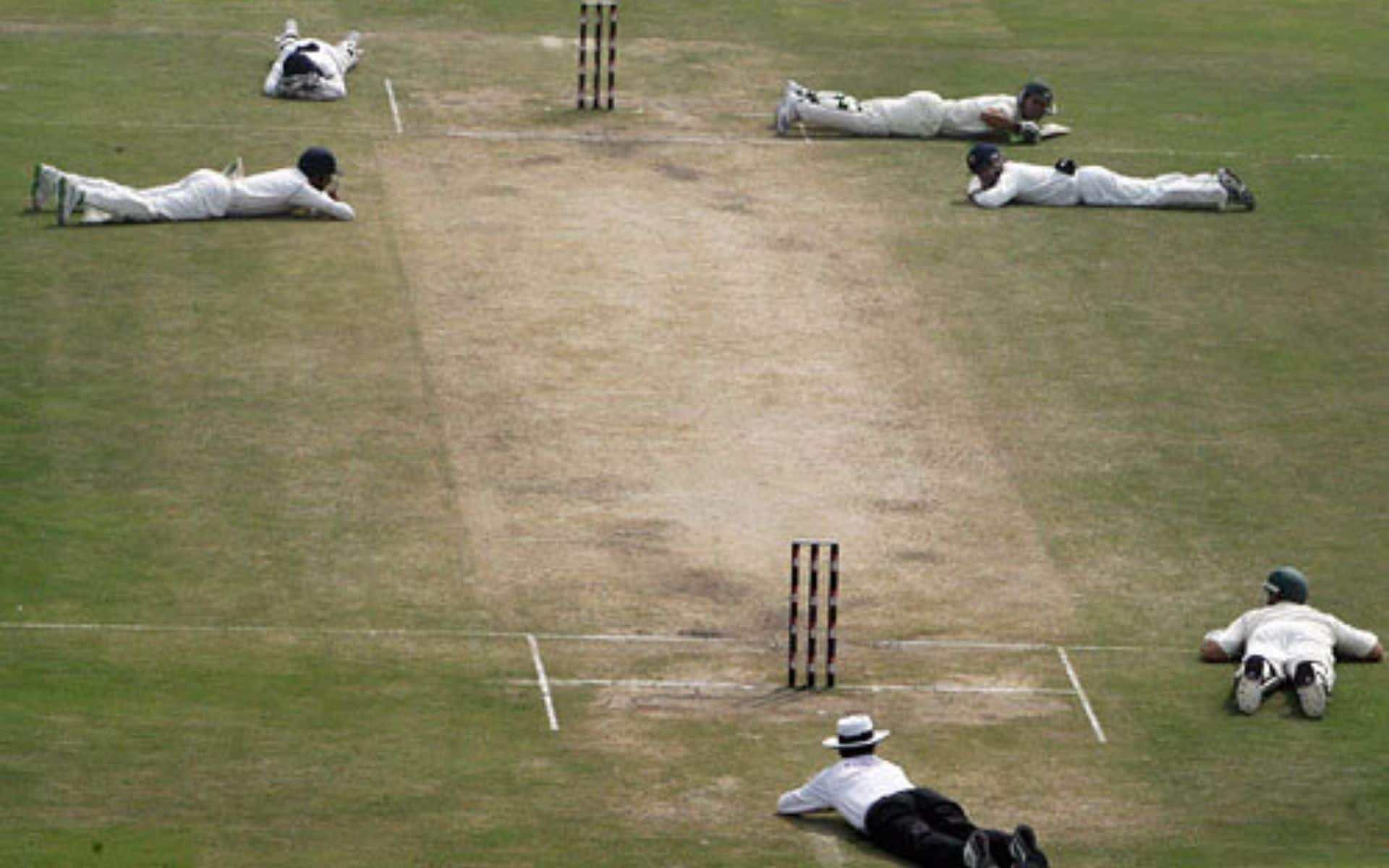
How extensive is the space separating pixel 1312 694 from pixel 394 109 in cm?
2297

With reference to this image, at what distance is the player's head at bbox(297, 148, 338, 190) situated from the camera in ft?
151

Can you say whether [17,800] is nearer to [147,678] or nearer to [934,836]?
[147,678]

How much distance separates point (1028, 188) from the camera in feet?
159

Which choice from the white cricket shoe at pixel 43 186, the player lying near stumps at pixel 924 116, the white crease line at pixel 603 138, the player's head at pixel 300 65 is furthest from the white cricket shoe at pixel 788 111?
the white cricket shoe at pixel 43 186

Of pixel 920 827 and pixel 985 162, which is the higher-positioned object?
pixel 920 827

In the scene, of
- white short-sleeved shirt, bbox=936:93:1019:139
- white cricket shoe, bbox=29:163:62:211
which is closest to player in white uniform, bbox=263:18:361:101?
white cricket shoe, bbox=29:163:62:211

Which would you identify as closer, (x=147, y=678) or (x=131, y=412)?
(x=147, y=678)

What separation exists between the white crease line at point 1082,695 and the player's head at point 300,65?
20911mm

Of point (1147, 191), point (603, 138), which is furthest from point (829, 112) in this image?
point (1147, 191)

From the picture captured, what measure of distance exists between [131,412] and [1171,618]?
12.9 m

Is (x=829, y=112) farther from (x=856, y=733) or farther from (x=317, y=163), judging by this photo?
(x=856, y=733)

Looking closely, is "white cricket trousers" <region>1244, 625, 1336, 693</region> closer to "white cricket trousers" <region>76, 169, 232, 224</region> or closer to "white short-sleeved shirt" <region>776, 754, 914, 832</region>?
"white short-sleeved shirt" <region>776, 754, 914, 832</region>

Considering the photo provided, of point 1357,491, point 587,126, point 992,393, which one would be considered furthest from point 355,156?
point 1357,491

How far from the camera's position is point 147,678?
32719 millimetres
